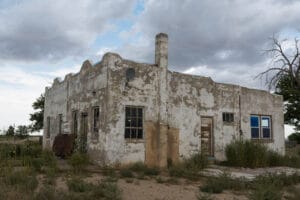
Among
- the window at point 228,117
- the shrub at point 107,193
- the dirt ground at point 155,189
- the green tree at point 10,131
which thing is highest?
the window at point 228,117

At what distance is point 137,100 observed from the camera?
14.0 metres

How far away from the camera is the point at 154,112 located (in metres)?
14.4

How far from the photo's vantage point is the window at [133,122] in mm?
13734

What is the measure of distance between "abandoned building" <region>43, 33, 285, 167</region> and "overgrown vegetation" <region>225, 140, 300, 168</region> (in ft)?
2.73

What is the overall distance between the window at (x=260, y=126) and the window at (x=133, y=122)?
7152mm

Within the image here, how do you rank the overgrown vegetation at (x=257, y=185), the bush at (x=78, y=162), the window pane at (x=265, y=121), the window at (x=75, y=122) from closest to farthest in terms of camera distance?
1. the overgrown vegetation at (x=257, y=185)
2. the bush at (x=78, y=162)
3. the window at (x=75, y=122)
4. the window pane at (x=265, y=121)

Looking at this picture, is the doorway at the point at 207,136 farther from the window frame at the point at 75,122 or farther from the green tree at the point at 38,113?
the green tree at the point at 38,113

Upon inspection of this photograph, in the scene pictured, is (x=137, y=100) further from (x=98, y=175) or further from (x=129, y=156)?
(x=98, y=175)

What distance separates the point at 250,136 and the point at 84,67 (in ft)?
31.0

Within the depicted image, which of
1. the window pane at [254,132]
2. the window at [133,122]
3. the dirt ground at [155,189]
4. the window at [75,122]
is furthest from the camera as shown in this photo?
the window pane at [254,132]

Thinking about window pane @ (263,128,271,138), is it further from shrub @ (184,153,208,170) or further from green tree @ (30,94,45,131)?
green tree @ (30,94,45,131)

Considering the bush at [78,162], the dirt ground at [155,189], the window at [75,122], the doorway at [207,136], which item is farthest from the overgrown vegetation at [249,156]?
the window at [75,122]

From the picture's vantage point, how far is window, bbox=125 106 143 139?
1373cm

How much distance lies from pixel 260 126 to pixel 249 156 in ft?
12.5
